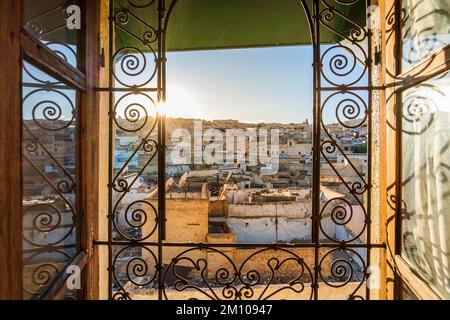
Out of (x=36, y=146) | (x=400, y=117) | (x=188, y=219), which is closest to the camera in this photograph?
(x=36, y=146)

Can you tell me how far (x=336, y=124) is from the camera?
5.03ft

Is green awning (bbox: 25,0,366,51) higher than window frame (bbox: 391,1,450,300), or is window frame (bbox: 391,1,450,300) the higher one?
green awning (bbox: 25,0,366,51)

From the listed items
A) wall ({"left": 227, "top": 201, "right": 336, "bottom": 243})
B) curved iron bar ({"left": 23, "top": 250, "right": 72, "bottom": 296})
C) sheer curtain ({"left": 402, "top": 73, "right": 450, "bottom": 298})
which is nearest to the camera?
curved iron bar ({"left": 23, "top": 250, "right": 72, "bottom": 296})

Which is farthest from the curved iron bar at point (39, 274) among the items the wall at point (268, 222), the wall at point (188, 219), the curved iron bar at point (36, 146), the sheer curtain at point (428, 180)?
the wall at point (268, 222)

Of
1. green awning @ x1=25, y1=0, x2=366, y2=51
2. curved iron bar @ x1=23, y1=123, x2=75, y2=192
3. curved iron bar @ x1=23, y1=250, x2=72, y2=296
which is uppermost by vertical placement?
green awning @ x1=25, y1=0, x2=366, y2=51

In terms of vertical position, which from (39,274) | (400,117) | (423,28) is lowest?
(39,274)

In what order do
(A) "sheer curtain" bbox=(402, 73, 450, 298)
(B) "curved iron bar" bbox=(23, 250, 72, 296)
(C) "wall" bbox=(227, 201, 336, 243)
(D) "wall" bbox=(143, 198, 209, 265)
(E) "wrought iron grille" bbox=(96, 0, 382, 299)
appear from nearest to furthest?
(B) "curved iron bar" bbox=(23, 250, 72, 296)
(A) "sheer curtain" bbox=(402, 73, 450, 298)
(E) "wrought iron grille" bbox=(96, 0, 382, 299)
(D) "wall" bbox=(143, 198, 209, 265)
(C) "wall" bbox=(227, 201, 336, 243)

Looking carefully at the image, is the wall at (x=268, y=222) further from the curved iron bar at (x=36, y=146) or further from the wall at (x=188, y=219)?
the curved iron bar at (x=36, y=146)

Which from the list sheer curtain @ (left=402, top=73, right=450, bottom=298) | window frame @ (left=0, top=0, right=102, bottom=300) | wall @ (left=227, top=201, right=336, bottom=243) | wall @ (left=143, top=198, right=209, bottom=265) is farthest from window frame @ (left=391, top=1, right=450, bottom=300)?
wall @ (left=227, top=201, right=336, bottom=243)

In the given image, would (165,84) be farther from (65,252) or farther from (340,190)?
(340,190)

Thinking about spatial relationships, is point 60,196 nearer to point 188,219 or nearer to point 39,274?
point 39,274

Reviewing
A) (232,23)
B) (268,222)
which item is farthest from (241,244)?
(268,222)

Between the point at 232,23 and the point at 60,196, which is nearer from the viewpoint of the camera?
the point at 60,196

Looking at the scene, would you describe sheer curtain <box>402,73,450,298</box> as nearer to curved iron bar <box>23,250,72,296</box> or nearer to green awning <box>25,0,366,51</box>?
green awning <box>25,0,366,51</box>
